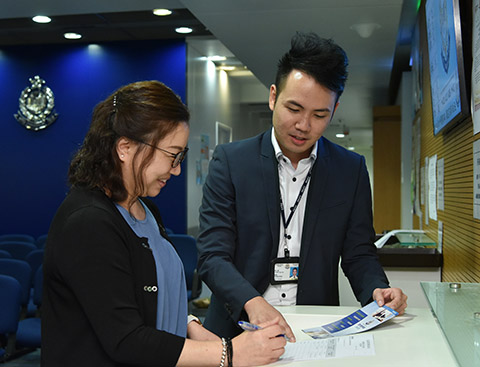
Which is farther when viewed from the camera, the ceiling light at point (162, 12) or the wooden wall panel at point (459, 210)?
the ceiling light at point (162, 12)

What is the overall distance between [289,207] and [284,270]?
8.3 inches

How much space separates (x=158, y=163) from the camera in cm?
139

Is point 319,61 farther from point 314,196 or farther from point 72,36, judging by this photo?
point 72,36

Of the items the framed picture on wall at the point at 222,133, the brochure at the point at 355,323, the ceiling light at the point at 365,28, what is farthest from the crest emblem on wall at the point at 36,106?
the brochure at the point at 355,323

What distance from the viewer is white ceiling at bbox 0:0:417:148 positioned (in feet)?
15.9

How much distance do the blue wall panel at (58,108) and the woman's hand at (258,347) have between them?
6473 millimetres

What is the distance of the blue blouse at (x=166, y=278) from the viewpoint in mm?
1395

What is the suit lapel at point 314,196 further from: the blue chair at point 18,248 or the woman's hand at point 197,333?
the blue chair at point 18,248

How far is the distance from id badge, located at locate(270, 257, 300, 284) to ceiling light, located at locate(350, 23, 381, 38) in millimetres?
3836

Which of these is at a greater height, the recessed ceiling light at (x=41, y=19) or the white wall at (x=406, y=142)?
the recessed ceiling light at (x=41, y=19)

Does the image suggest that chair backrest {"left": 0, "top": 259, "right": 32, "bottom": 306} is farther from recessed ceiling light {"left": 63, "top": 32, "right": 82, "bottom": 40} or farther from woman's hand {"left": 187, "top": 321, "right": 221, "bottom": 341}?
recessed ceiling light {"left": 63, "top": 32, "right": 82, "bottom": 40}

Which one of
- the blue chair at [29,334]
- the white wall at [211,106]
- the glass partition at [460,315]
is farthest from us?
the white wall at [211,106]

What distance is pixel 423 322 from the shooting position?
5.56 ft

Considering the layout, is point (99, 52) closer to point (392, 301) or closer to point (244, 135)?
point (244, 135)
